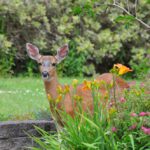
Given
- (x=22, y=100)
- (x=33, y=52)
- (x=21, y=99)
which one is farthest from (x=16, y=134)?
(x=21, y=99)

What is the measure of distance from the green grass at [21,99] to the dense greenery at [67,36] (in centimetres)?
214

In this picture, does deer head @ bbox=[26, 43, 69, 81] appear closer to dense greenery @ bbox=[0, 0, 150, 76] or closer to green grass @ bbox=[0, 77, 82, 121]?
green grass @ bbox=[0, 77, 82, 121]

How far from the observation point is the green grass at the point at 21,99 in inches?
410

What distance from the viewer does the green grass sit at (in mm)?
10417

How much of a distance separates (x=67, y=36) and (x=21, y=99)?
7.66m

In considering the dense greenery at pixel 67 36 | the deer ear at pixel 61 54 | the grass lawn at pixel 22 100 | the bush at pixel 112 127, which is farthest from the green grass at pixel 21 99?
the bush at pixel 112 127

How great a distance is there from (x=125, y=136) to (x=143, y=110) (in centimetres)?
48

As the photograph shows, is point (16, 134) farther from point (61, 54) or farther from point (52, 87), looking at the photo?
point (61, 54)

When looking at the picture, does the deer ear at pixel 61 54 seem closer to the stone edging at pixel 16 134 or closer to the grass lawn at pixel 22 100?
the grass lawn at pixel 22 100

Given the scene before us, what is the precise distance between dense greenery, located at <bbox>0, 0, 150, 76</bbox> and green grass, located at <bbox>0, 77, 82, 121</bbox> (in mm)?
2137

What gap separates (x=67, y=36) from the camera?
846 inches

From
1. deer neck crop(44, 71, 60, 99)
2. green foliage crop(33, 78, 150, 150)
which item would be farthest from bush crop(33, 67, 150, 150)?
deer neck crop(44, 71, 60, 99)

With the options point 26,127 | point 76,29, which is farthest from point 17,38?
point 26,127

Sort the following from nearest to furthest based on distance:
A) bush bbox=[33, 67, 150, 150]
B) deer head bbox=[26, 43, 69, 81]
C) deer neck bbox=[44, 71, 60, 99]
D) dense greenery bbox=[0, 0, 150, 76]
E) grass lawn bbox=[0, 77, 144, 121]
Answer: bush bbox=[33, 67, 150, 150] → deer neck bbox=[44, 71, 60, 99] → deer head bbox=[26, 43, 69, 81] → grass lawn bbox=[0, 77, 144, 121] → dense greenery bbox=[0, 0, 150, 76]
